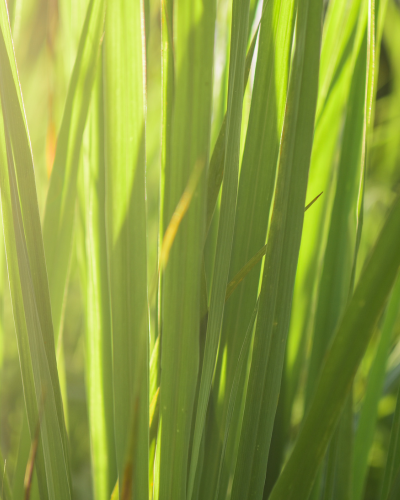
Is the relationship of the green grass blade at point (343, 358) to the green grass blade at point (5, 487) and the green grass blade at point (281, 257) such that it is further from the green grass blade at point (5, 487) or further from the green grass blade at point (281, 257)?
the green grass blade at point (5, 487)

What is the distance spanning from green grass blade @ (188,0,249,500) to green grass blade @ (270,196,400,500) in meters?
0.05

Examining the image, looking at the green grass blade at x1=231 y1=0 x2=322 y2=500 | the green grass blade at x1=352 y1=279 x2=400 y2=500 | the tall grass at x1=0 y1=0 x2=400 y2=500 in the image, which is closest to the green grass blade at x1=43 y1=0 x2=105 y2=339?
the tall grass at x1=0 y1=0 x2=400 y2=500

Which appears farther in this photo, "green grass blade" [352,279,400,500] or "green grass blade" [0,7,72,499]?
"green grass blade" [352,279,400,500]

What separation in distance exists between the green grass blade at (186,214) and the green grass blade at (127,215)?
11mm

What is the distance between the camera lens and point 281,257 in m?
0.22

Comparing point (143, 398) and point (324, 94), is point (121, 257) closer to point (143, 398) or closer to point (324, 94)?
point (143, 398)

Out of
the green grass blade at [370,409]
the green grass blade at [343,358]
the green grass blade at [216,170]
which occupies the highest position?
the green grass blade at [216,170]

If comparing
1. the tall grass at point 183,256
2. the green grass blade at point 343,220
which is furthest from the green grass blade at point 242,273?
the green grass blade at point 343,220

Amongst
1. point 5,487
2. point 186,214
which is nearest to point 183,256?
point 186,214

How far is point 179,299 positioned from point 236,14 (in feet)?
0.41

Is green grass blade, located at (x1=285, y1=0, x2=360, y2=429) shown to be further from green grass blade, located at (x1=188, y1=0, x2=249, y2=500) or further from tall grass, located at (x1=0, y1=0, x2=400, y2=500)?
green grass blade, located at (x1=188, y1=0, x2=249, y2=500)

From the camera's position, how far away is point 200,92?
0.64 feet

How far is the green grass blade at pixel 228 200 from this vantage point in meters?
0.19

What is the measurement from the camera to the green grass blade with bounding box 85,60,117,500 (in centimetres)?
24
